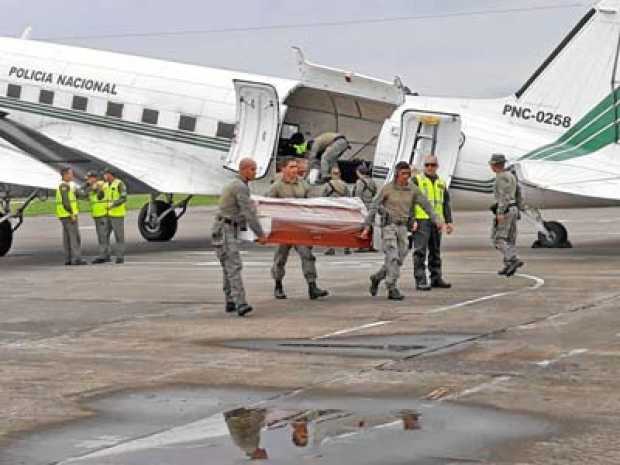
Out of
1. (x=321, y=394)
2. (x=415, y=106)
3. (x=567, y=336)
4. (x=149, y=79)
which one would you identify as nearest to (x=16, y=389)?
(x=321, y=394)

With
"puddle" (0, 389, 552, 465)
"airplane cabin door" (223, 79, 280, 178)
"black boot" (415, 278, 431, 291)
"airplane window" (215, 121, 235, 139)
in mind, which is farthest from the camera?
"airplane window" (215, 121, 235, 139)

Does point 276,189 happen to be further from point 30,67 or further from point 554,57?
point 30,67

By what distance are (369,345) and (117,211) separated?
12723 mm

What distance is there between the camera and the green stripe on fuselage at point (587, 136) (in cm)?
2438

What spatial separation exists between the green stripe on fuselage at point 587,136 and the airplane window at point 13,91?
433 inches

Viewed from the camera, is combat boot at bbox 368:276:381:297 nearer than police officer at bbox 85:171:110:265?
Yes

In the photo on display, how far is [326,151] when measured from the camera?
26.9 meters

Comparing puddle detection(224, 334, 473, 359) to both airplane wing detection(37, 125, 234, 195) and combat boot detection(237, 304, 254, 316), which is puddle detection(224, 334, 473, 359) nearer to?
combat boot detection(237, 304, 254, 316)

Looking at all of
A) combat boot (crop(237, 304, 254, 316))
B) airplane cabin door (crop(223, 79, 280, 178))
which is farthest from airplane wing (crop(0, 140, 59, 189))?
combat boot (crop(237, 304, 254, 316))

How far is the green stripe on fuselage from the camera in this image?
2438 cm

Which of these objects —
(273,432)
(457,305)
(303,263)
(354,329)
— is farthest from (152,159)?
(273,432)

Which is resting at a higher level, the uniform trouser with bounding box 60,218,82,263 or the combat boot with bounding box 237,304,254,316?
the uniform trouser with bounding box 60,218,82,263

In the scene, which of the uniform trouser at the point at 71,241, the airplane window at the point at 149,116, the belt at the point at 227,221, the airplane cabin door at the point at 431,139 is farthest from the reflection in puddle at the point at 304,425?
the airplane window at the point at 149,116

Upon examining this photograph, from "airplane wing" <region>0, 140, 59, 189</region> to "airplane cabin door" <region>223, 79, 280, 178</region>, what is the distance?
367 cm
